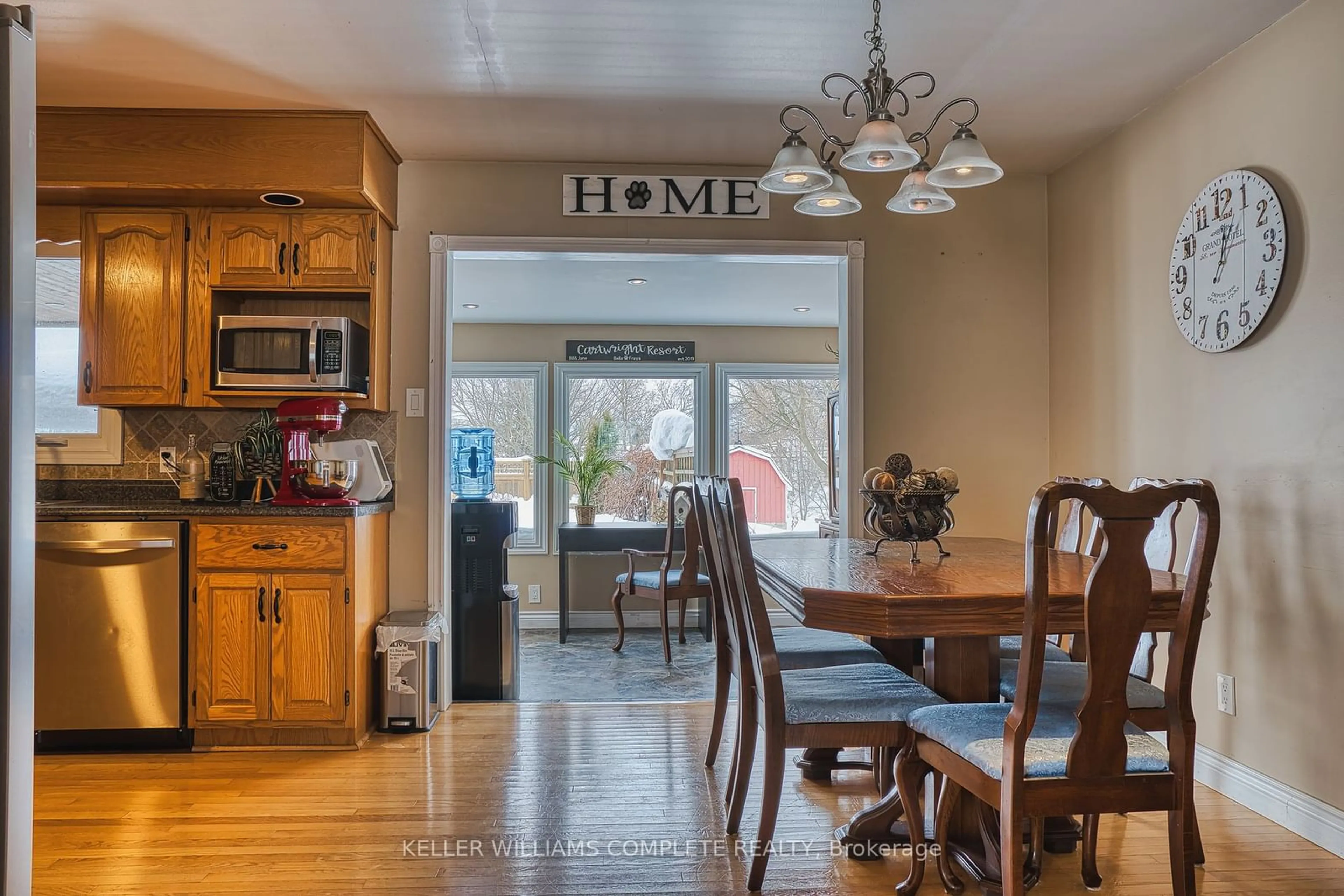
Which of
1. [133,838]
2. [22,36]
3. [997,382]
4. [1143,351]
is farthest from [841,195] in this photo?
[133,838]

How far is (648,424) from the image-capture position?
6738 mm

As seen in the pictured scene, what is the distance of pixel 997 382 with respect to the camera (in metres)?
3.94

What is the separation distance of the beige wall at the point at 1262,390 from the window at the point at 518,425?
4208 millimetres

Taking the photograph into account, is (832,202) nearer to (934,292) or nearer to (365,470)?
(934,292)

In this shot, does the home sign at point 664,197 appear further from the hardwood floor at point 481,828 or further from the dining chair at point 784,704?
the hardwood floor at point 481,828

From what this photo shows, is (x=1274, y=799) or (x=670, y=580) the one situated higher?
(x=670, y=580)

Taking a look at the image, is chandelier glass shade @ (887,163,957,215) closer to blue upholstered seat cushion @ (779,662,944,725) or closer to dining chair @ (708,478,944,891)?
dining chair @ (708,478,944,891)

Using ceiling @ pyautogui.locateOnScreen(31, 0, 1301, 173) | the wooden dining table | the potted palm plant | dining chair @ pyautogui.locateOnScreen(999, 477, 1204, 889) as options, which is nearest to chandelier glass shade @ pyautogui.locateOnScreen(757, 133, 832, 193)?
ceiling @ pyautogui.locateOnScreen(31, 0, 1301, 173)

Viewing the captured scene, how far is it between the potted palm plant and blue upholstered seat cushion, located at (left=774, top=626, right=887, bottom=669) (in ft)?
11.3

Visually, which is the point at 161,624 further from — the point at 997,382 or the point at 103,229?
the point at 997,382

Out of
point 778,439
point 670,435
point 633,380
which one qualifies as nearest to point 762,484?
point 778,439

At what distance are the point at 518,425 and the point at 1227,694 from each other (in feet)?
16.3

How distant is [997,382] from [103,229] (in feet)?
12.6

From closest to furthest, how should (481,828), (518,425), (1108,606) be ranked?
1. (1108,606)
2. (481,828)
3. (518,425)
